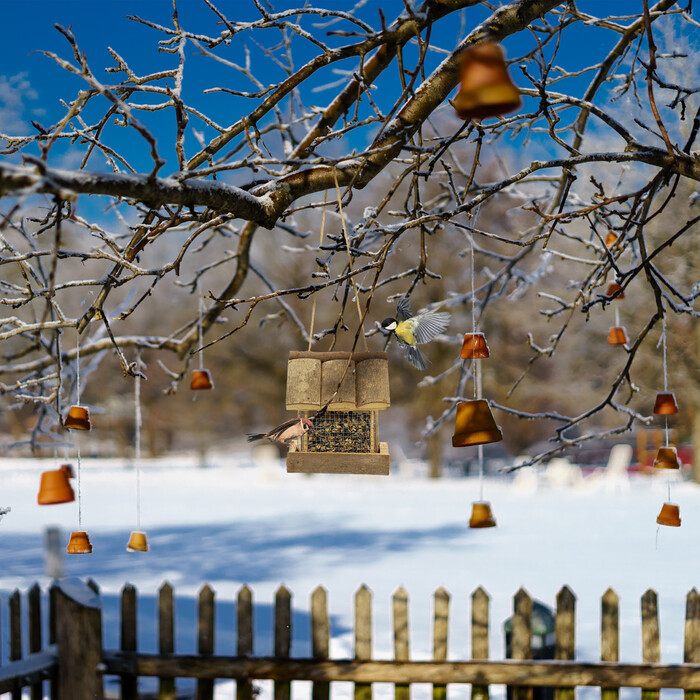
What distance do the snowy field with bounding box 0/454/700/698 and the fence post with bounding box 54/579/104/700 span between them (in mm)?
1964

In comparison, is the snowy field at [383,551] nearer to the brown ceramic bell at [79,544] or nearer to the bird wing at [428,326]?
the bird wing at [428,326]

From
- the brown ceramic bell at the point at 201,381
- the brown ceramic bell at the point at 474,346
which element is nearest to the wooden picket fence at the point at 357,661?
the brown ceramic bell at the point at 201,381

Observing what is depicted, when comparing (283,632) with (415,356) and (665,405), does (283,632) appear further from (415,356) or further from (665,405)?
(665,405)

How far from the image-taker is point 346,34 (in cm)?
182

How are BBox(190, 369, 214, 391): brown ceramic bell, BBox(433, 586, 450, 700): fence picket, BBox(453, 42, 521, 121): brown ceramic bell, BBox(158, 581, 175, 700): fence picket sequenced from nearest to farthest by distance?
1. BBox(453, 42, 521, 121): brown ceramic bell
2. BBox(433, 586, 450, 700): fence picket
3. BBox(158, 581, 175, 700): fence picket
4. BBox(190, 369, 214, 391): brown ceramic bell

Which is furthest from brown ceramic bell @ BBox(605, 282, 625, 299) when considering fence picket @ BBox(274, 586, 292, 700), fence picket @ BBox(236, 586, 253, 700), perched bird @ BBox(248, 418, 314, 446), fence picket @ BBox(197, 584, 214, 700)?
fence picket @ BBox(197, 584, 214, 700)

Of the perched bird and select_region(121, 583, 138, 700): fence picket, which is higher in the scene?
the perched bird

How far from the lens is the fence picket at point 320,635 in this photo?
11.9ft

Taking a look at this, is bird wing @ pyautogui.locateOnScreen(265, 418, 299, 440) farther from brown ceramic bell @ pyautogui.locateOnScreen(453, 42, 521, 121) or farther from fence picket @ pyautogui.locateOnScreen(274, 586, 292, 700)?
fence picket @ pyautogui.locateOnScreen(274, 586, 292, 700)

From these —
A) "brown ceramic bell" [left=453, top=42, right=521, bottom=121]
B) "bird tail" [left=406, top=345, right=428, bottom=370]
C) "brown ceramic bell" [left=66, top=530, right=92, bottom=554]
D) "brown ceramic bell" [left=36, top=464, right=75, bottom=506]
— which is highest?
"brown ceramic bell" [left=453, top=42, right=521, bottom=121]

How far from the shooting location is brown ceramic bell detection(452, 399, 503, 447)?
2172mm

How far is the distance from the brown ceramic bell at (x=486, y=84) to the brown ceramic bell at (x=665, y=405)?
2.59 metres

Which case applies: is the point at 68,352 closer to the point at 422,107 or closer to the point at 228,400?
the point at 422,107

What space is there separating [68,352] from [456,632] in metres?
4.00
